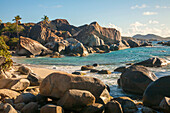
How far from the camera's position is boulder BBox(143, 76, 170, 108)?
5.91m

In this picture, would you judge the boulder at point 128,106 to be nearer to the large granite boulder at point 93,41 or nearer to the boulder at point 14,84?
the boulder at point 14,84

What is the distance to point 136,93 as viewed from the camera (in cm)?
867

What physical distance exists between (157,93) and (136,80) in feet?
9.56

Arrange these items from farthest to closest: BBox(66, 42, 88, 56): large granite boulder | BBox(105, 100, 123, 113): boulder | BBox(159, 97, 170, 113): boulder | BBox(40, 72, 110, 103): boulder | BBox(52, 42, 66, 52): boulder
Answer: BBox(52, 42, 66, 52): boulder
BBox(66, 42, 88, 56): large granite boulder
BBox(40, 72, 110, 103): boulder
BBox(105, 100, 123, 113): boulder
BBox(159, 97, 170, 113): boulder

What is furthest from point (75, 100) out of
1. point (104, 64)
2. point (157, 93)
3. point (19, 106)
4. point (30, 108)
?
point (104, 64)

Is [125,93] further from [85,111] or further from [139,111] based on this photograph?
[85,111]

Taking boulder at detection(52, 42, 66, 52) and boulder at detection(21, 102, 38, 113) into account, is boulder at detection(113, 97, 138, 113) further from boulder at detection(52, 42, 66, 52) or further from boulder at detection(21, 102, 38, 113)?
boulder at detection(52, 42, 66, 52)

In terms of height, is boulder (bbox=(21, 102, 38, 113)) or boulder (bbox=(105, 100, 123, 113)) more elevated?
boulder (bbox=(21, 102, 38, 113))

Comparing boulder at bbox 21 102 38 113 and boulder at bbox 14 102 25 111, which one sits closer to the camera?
boulder at bbox 21 102 38 113

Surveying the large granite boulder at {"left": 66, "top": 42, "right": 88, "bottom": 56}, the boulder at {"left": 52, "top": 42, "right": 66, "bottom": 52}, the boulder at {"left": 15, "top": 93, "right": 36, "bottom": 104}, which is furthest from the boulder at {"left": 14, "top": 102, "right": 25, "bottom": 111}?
the boulder at {"left": 52, "top": 42, "right": 66, "bottom": 52}

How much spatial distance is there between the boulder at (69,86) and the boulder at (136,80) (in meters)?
2.86

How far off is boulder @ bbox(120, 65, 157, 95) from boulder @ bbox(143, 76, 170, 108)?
7.80 feet

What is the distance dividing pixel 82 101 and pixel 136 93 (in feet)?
14.1

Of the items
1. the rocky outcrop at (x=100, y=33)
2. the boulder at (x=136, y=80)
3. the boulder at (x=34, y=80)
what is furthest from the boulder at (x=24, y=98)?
the rocky outcrop at (x=100, y=33)
